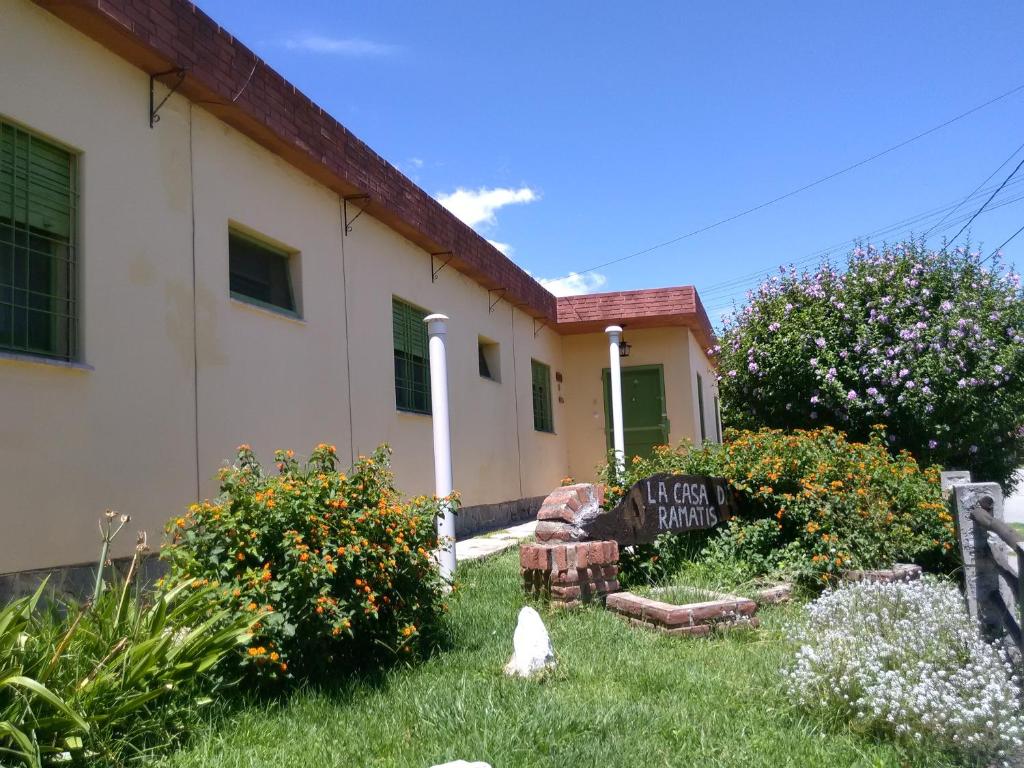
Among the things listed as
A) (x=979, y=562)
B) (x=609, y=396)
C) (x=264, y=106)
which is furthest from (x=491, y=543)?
(x=609, y=396)

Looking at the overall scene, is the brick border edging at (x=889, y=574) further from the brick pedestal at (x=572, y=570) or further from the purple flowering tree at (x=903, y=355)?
the purple flowering tree at (x=903, y=355)

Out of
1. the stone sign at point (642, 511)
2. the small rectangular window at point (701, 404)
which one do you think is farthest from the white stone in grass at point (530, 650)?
the small rectangular window at point (701, 404)

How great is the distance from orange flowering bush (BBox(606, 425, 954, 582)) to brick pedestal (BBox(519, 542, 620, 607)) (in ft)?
2.26

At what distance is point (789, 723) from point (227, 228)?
5.22 meters

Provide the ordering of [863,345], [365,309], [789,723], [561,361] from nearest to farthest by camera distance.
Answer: [789,723] < [365,309] < [863,345] < [561,361]

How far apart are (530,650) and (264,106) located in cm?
480

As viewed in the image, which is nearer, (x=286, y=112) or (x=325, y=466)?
(x=325, y=466)

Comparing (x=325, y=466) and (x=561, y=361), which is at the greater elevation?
(x=561, y=361)

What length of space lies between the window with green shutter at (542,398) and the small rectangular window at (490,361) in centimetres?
172

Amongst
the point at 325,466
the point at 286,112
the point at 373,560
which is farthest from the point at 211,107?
the point at 373,560

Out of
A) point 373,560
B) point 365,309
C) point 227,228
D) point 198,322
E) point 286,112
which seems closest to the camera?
point 373,560

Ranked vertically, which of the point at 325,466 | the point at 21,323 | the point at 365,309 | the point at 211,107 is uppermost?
the point at 211,107

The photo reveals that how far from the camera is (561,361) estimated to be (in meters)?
15.9

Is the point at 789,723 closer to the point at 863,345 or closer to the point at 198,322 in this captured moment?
the point at 198,322
